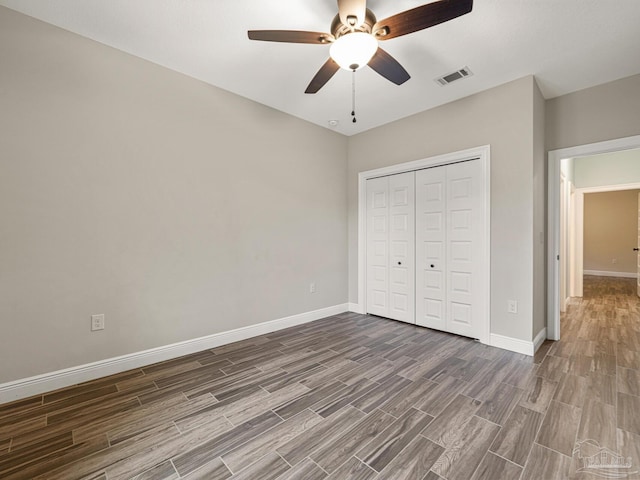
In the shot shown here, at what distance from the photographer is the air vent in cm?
285

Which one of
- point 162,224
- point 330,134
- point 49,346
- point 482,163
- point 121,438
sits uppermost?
point 330,134

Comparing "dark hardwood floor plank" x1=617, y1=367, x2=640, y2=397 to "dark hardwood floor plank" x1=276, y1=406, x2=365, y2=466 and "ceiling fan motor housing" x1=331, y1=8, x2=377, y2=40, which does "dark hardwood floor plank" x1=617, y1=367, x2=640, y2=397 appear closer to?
"dark hardwood floor plank" x1=276, y1=406, x2=365, y2=466

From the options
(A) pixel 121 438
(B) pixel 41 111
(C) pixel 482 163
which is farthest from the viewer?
(C) pixel 482 163

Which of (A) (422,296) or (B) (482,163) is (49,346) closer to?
(A) (422,296)

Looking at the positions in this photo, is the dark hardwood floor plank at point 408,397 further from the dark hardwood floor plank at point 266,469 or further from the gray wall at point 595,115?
the gray wall at point 595,115

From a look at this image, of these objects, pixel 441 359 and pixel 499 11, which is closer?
pixel 499 11

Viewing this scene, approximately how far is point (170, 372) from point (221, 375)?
48cm

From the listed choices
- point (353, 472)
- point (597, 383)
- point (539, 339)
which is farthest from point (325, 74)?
point (539, 339)

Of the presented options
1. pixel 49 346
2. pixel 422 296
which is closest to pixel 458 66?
pixel 422 296

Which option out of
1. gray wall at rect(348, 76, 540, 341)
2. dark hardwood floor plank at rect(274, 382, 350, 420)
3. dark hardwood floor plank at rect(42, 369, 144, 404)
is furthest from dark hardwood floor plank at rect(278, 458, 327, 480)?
gray wall at rect(348, 76, 540, 341)

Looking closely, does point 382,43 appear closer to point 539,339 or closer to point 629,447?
point 629,447

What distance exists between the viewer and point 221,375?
2510 millimetres

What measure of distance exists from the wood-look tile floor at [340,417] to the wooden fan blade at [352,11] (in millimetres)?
2608

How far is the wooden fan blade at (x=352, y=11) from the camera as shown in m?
1.75
